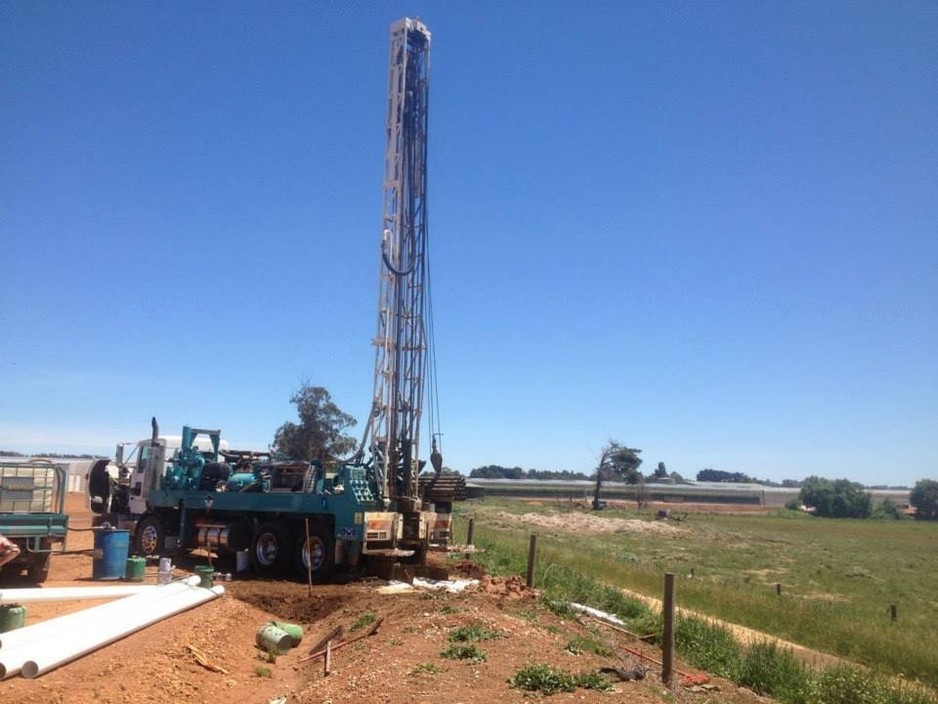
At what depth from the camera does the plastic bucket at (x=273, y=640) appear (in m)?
11.7

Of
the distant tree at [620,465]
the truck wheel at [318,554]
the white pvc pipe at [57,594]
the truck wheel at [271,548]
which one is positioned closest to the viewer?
the white pvc pipe at [57,594]

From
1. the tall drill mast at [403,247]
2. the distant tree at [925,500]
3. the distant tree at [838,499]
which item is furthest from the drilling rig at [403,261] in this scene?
the distant tree at [925,500]

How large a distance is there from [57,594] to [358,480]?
7.41m

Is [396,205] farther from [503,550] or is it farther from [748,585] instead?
[748,585]

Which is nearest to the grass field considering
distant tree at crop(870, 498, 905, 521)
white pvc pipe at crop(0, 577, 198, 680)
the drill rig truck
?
the drill rig truck

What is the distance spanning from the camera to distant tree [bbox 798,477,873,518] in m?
113

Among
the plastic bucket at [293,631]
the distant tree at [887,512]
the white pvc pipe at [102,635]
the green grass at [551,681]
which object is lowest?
the distant tree at [887,512]

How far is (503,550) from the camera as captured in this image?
26625mm

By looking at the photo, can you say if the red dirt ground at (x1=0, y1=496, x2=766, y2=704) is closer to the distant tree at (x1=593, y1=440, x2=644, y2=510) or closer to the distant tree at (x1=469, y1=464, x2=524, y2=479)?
the distant tree at (x1=593, y1=440, x2=644, y2=510)

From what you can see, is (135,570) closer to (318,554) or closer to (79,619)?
(318,554)

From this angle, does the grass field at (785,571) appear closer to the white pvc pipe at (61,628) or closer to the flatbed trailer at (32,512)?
the flatbed trailer at (32,512)

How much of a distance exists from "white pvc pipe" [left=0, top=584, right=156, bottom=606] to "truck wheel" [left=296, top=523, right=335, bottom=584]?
4.98 meters

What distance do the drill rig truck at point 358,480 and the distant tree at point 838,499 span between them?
351 ft

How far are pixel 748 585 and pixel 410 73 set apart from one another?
2160 centimetres
